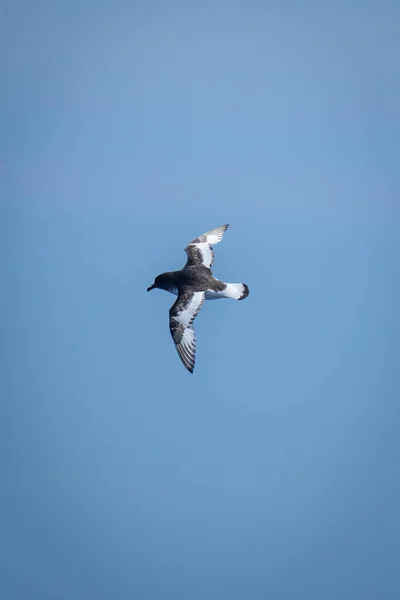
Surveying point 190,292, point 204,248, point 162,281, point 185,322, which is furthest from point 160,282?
point 204,248

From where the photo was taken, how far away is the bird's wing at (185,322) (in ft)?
91.9

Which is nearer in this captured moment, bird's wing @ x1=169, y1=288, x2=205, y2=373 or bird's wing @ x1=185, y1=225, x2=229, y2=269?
bird's wing @ x1=169, y1=288, x2=205, y2=373

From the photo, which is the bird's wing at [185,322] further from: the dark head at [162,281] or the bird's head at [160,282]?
the bird's head at [160,282]

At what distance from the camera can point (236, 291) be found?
29859 millimetres

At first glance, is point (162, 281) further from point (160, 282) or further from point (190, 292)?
point (190, 292)

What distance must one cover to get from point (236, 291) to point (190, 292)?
169cm

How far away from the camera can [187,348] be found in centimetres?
2812

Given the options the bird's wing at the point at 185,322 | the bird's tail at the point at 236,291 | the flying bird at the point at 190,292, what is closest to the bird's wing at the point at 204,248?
the flying bird at the point at 190,292

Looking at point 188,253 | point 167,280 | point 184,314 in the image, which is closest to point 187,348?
point 184,314

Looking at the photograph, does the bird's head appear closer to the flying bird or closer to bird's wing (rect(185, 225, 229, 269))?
the flying bird

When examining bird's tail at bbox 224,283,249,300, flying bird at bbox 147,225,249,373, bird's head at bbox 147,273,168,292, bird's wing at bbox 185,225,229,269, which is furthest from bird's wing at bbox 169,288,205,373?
bird's wing at bbox 185,225,229,269

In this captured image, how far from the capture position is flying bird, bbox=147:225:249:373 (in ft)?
92.7

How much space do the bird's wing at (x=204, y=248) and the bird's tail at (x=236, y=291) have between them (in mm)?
2448

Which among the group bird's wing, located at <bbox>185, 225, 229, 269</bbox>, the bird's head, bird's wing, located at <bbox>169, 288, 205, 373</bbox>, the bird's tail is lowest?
bird's wing, located at <bbox>169, 288, 205, 373</bbox>
